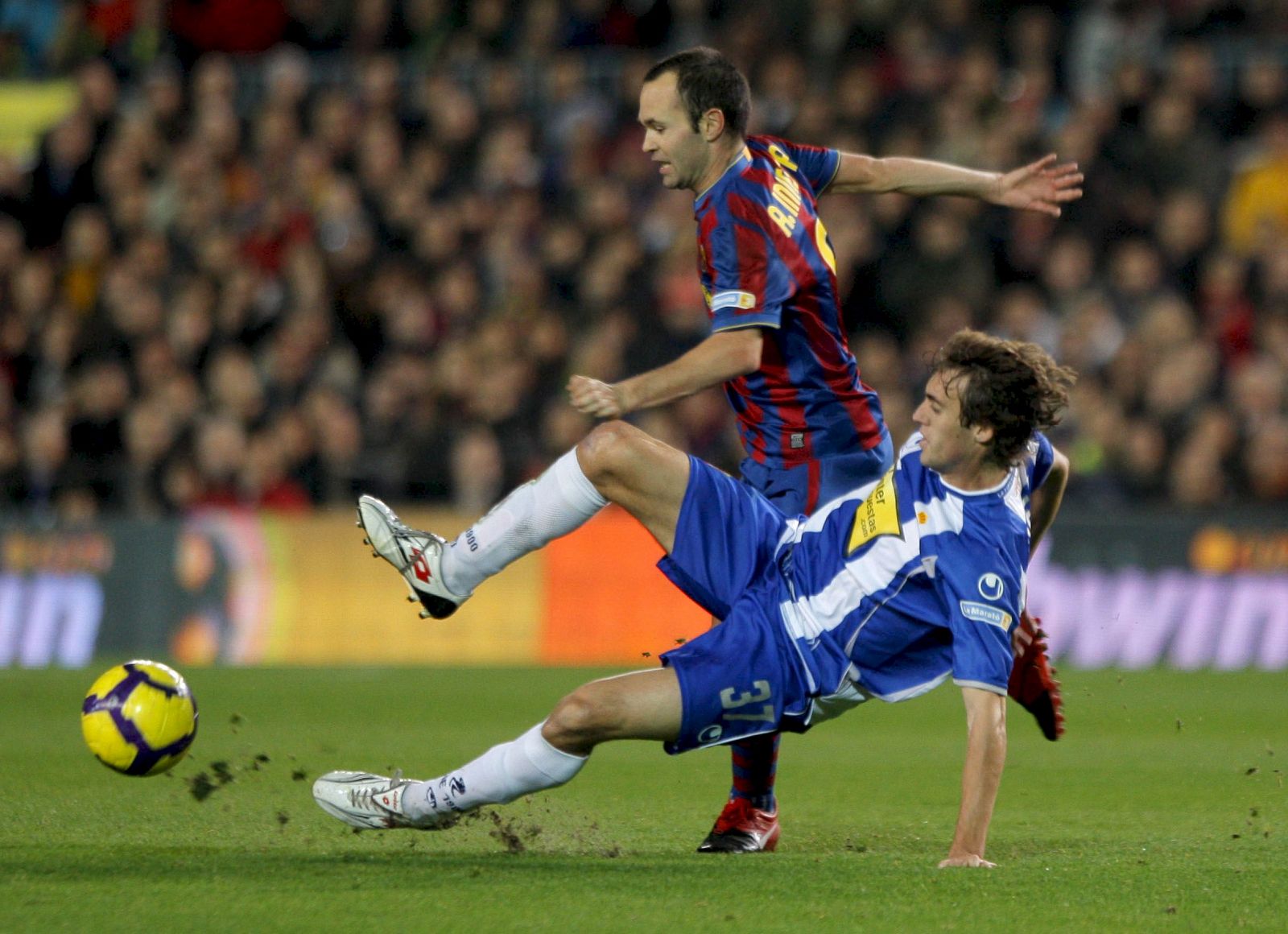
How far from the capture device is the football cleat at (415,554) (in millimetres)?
5430

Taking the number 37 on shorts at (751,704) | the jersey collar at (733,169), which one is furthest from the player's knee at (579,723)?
the jersey collar at (733,169)

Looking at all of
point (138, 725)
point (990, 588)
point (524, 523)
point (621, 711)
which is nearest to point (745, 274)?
point (524, 523)

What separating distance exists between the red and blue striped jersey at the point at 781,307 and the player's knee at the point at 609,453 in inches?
19.3

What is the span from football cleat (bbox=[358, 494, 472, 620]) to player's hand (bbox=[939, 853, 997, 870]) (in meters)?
1.49

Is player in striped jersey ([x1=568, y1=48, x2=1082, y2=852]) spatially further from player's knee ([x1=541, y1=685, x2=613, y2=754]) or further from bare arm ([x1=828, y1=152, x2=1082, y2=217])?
player's knee ([x1=541, y1=685, x2=613, y2=754])

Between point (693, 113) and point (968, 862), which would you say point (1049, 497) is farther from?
point (693, 113)

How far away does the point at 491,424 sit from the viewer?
12664 mm

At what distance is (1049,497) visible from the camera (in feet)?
19.1

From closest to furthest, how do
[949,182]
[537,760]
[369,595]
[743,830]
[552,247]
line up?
[537,760]
[743,830]
[949,182]
[369,595]
[552,247]

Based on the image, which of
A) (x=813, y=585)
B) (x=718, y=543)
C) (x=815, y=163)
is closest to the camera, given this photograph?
(x=813, y=585)

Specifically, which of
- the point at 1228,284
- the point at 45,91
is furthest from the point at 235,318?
the point at 1228,284

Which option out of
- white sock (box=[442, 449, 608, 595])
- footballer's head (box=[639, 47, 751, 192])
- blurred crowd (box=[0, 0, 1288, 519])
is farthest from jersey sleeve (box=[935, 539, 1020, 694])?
blurred crowd (box=[0, 0, 1288, 519])

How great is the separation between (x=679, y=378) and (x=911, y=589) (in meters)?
0.85

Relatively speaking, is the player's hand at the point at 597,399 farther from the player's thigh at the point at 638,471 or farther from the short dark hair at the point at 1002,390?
the short dark hair at the point at 1002,390
